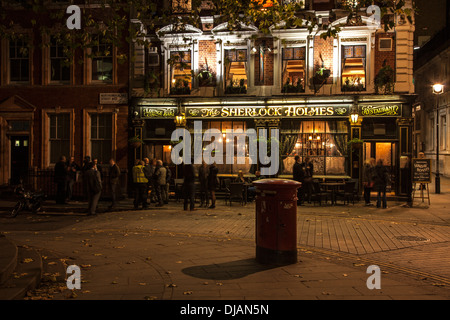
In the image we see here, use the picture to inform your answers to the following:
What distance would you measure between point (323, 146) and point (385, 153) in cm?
265

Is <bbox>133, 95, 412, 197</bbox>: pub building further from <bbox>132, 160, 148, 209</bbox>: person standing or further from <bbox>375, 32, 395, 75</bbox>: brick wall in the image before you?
<bbox>132, 160, 148, 209</bbox>: person standing

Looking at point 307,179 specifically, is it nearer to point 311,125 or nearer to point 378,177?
point 378,177

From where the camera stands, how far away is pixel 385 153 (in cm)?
1905

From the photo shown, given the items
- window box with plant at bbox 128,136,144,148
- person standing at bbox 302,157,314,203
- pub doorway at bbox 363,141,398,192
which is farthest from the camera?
window box with plant at bbox 128,136,144,148

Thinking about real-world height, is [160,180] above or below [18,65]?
below

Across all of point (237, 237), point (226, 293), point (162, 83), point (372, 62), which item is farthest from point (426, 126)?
point (226, 293)

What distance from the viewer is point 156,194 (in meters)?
17.2

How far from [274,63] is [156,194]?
797 cm

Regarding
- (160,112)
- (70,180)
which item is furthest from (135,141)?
(70,180)

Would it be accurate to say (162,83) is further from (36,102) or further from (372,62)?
(372,62)

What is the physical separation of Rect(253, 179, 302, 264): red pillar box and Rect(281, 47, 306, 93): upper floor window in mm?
12670

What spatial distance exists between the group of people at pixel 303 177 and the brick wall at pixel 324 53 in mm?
4463

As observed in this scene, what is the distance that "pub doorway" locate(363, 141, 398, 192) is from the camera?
18766 mm

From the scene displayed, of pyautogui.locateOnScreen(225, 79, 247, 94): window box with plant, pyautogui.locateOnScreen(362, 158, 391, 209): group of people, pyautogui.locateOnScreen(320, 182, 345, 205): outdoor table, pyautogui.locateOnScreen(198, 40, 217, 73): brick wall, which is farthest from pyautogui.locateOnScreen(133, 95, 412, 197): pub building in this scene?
pyautogui.locateOnScreen(362, 158, 391, 209): group of people
